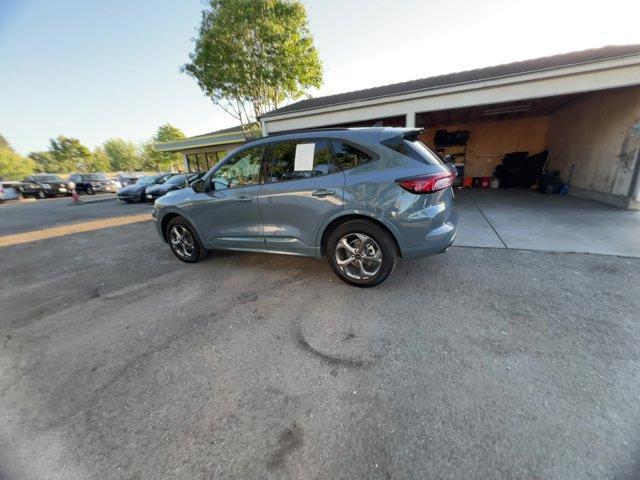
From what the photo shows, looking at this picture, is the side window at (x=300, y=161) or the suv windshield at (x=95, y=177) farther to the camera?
the suv windshield at (x=95, y=177)

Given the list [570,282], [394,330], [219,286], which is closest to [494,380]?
[394,330]

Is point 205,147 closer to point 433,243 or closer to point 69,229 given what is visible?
point 69,229

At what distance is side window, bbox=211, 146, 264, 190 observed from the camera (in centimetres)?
356

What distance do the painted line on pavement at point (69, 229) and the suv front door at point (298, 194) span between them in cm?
717

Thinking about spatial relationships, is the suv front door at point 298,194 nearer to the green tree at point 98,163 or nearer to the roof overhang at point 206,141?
the roof overhang at point 206,141

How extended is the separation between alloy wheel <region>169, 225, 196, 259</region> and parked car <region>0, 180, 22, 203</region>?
22419mm

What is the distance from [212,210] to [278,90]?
599 inches

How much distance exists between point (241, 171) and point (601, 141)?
1023cm

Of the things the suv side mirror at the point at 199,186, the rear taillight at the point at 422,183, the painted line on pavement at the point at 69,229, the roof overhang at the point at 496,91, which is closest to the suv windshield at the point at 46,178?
the painted line on pavement at the point at 69,229

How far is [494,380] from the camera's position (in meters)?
1.83

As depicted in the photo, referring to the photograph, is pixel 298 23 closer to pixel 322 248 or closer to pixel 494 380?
pixel 322 248

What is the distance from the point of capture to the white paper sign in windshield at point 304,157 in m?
3.19

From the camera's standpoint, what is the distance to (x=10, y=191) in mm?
17953

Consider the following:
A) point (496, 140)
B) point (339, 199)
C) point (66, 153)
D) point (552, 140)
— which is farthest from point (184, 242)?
point (66, 153)
